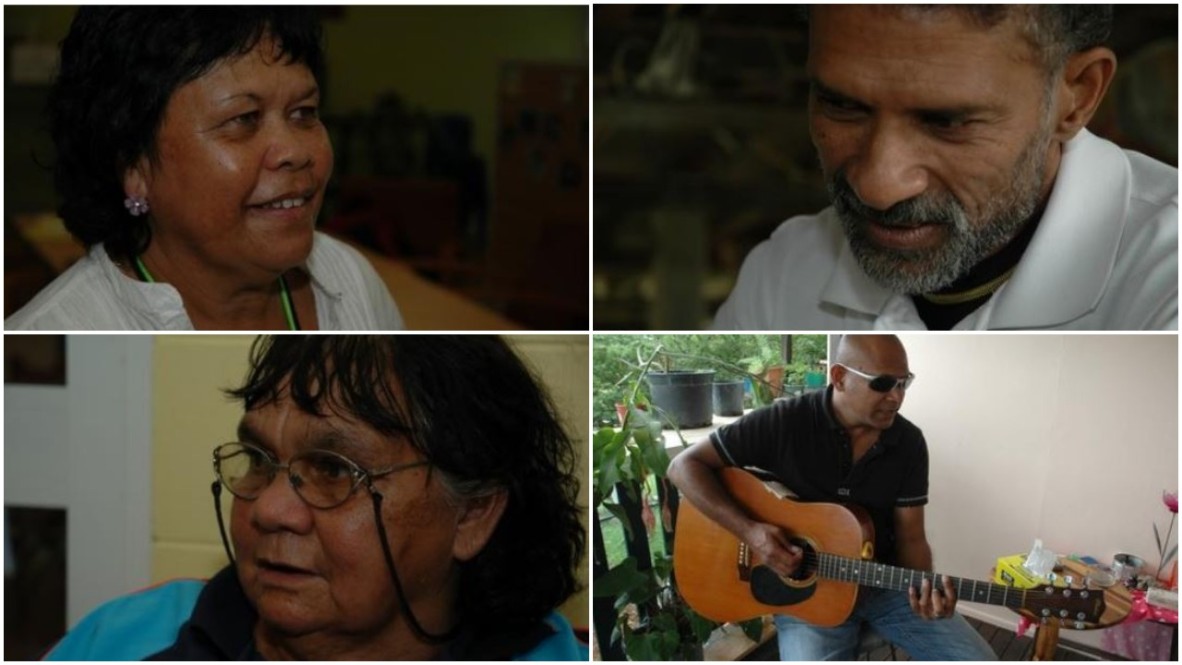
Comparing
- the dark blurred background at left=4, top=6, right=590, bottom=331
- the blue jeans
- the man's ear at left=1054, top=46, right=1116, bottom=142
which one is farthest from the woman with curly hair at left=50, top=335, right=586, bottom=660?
the man's ear at left=1054, top=46, right=1116, bottom=142

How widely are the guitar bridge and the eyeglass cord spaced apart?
489 millimetres

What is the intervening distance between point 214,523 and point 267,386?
256mm

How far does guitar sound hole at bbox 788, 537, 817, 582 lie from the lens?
212cm

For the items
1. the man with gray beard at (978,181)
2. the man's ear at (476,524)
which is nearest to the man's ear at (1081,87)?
the man with gray beard at (978,181)

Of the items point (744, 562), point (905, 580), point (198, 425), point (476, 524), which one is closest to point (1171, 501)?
point (905, 580)

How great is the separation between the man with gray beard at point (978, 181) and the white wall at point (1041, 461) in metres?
0.12

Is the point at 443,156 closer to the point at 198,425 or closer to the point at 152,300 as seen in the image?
the point at 152,300

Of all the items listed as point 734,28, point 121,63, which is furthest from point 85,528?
point 734,28

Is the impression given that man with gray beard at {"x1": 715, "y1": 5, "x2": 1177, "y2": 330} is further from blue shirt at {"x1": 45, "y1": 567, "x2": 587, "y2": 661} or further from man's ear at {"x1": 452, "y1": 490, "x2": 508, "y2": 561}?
blue shirt at {"x1": 45, "y1": 567, "x2": 587, "y2": 661}

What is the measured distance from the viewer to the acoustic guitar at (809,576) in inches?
83.2

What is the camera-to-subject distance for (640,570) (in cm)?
215

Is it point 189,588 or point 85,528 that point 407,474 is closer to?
point 189,588

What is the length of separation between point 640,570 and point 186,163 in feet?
3.24

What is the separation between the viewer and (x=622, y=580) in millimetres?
2152
